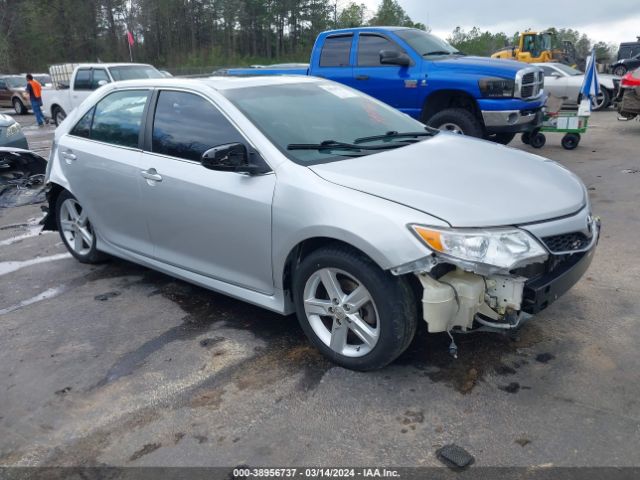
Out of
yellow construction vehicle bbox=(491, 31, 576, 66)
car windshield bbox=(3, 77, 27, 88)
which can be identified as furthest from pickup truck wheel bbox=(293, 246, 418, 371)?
car windshield bbox=(3, 77, 27, 88)

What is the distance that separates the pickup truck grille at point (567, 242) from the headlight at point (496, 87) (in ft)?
17.6

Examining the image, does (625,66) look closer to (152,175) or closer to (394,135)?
(394,135)

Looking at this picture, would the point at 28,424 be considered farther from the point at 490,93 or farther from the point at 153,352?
the point at 490,93

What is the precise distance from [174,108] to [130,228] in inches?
41.7

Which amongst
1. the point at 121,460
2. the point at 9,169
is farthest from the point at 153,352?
the point at 9,169

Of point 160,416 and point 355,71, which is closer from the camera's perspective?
point 160,416

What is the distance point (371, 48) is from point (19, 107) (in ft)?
65.6

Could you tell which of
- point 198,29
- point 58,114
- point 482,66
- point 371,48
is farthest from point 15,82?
point 198,29

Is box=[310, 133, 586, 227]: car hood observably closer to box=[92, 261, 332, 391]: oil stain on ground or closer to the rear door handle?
box=[92, 261, 332, 391]: oil stain on ground

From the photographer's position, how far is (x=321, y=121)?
3.99 metres

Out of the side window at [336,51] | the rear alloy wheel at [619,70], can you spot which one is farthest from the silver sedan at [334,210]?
the rear alloy wheel at [619,70]

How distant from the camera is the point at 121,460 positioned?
273 cm

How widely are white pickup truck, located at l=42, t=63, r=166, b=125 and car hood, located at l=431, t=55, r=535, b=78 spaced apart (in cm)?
807

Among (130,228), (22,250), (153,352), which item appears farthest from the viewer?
(22,250)
